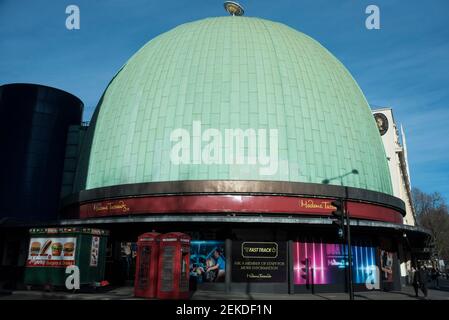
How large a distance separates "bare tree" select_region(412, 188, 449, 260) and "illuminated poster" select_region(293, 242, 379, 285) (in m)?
57.7

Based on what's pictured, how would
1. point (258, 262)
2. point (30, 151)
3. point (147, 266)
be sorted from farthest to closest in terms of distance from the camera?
point (30, 151)
point (258, 262)
point (147, 266)

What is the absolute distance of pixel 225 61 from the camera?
27203 mm

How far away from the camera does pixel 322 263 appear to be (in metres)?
23.4

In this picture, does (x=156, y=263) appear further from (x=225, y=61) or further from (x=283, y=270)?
(x=225, y=61)

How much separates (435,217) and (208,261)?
75863 millimetres

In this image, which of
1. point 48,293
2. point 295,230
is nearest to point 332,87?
point 295,230

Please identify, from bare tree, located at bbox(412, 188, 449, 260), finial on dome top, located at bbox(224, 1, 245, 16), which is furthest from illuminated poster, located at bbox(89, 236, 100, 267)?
bare tree, located at bbox(412, 188, 449, 260)

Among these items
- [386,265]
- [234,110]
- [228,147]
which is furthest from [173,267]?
[386,265]

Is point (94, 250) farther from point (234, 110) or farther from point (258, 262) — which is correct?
point (234, 110)

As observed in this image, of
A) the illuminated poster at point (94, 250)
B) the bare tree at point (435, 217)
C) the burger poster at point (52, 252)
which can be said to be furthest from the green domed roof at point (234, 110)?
the bare tree at point (435, 217)

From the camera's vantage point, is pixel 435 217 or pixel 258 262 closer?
pixel 258 262

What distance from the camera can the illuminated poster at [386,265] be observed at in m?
26.3

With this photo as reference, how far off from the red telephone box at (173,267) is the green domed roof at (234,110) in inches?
240

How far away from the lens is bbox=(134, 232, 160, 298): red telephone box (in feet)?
59.0
